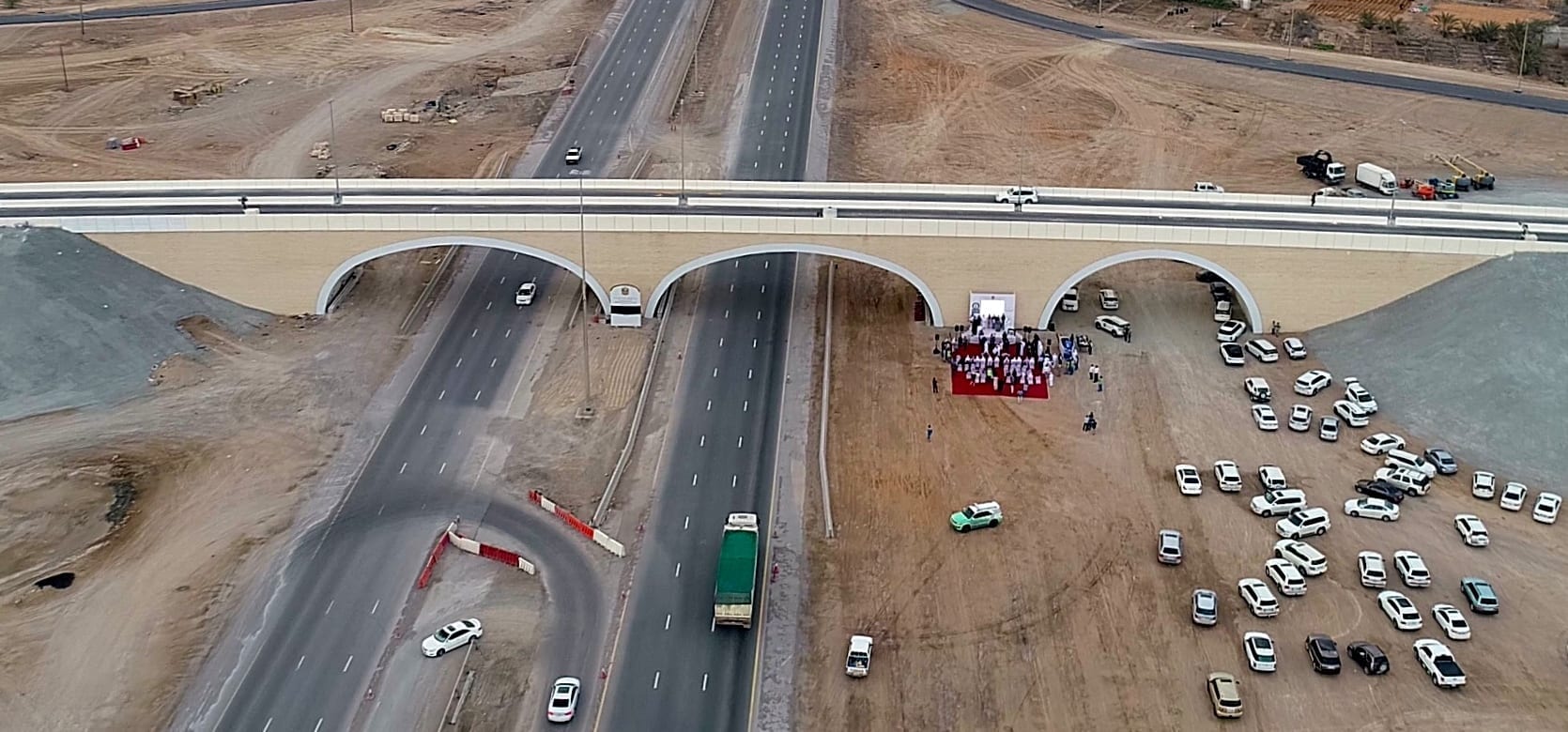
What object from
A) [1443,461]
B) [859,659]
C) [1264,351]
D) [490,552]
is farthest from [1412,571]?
[490,552]

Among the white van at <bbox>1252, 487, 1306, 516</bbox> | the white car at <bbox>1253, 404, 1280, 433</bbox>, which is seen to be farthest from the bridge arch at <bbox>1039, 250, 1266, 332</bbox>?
the white van at <bbox>1252, 487, 1306, 516</bbox>

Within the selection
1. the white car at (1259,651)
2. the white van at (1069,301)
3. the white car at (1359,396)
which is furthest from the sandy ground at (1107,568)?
the white van at (1069,301)

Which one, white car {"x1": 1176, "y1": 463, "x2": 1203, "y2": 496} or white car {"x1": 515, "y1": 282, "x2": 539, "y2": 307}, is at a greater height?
white car {"x1": 515, "y1": 282, "x2": 539, "y2": 307}

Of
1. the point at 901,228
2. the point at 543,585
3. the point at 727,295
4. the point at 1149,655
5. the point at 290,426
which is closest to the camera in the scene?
the point at 1149,655

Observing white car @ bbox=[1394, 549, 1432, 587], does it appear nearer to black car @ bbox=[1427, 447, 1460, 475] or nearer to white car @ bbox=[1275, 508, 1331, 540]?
white car @ bbox=[1275, 508, 1331, 540]

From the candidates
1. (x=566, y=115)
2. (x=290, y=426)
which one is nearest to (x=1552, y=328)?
(x=290, y=426)

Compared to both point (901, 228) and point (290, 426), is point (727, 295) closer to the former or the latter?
point (901, 228)

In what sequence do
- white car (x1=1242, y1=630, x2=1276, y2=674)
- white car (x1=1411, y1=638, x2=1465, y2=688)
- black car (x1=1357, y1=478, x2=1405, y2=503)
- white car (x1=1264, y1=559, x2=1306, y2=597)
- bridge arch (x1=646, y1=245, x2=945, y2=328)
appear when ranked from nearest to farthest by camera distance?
white car (x1=1411, y1=638, x2=1465, y2=688)
white car (x1=1242, y1=630, x2=1276, y2=674)
white car (x1=1264, y1=559, x2=1306, y2=597)
black car (x1=1357, y1=478, x2=1405, y2=503)
bridge arch (x1=646, y1=245, x2=945, y2=328)
